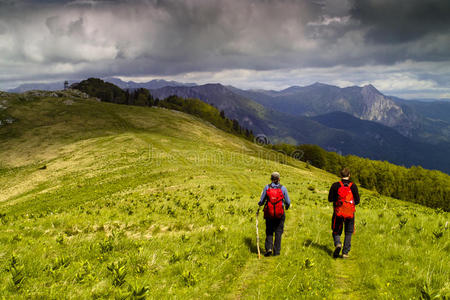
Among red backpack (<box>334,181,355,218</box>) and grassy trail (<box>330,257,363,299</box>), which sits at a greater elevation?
red backpack (<box>334,181,355,218</box>)

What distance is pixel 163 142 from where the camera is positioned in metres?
64.4

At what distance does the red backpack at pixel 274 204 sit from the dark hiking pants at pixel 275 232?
291 millimetres

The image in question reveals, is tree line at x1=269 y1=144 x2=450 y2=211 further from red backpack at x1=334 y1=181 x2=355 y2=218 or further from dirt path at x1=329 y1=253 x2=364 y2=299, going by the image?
dirt path at x1=329 y1=253 x2=364 y2=299

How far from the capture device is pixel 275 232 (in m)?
9.45

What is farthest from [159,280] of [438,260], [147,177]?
[147,177]

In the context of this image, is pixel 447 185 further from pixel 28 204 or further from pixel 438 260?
pixel 28 204

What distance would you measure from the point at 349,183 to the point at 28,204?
3729cm

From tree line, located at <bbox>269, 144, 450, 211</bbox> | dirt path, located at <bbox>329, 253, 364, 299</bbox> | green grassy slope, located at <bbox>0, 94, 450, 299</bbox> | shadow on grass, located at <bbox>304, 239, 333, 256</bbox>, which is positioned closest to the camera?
green grassy slope, located at <bbox>0, 94, 450, 299</bbox>

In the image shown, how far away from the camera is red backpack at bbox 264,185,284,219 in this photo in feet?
30.2

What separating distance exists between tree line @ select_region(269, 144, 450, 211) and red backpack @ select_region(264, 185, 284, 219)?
149 meters

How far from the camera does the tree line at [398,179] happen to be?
133m

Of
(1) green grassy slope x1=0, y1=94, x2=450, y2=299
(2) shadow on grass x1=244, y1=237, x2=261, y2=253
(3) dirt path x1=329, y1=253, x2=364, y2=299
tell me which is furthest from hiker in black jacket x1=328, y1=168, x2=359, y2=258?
(2) shadow on grass x1=244, y1=237, x2=261, y2=253

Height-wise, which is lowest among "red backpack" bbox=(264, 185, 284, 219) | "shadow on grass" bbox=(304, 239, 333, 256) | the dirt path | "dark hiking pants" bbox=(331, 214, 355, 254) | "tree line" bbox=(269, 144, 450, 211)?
"tree line" bbox=(269, 144, 450, 211)

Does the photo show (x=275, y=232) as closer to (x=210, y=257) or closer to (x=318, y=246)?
(x=318, y=246)
